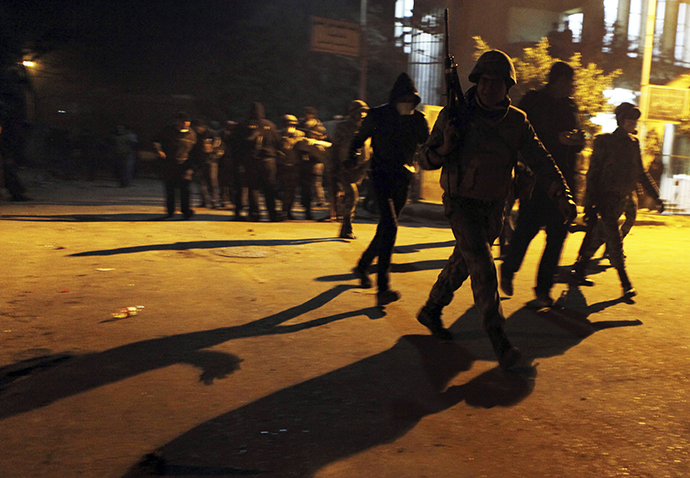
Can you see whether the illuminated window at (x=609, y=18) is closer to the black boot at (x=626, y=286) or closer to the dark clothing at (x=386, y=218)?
the black boot at (x=626, y=286)

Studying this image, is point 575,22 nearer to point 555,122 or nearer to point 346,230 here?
point 346,230

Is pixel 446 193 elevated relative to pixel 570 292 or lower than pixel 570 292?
elevated

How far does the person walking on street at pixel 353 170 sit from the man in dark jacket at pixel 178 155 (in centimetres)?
251

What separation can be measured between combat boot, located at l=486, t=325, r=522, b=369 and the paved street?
0.42 feet

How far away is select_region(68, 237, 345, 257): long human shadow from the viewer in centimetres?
790

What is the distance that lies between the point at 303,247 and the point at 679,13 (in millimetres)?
22615

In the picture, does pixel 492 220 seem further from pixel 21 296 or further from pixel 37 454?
pixel 21 296

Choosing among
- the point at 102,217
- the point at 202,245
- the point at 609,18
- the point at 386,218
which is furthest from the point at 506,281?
the point at 609,18

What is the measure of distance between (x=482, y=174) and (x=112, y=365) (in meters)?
2.58

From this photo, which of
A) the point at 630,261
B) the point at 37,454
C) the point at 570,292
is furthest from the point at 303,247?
the point at 37,454

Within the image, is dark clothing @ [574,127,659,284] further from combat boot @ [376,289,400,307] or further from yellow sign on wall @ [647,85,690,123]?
yellow sign on wall @ [647,85,690,123]

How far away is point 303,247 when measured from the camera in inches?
344

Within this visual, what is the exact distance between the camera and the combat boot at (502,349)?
12.9 ft

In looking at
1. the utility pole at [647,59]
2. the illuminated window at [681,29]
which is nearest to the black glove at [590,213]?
the utility pole at [647,59]
